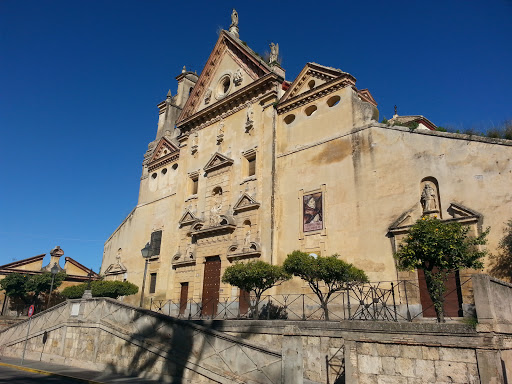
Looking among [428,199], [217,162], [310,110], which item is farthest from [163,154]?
[428,199]

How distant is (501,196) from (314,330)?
8.58 metres

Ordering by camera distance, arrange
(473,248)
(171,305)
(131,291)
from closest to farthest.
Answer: (473,248) → (171,305) → (131,291)

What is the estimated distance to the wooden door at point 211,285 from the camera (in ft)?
76.8

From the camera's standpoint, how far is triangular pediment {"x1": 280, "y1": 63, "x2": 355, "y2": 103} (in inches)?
A: 851

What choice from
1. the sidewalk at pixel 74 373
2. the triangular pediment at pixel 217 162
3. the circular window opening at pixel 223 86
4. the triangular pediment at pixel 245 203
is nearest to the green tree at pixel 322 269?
the sidewalk at pixel 74 373

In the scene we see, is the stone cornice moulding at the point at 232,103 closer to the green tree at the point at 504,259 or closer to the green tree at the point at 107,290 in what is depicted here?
the green tree at the point at 107,290

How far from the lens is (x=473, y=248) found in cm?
1429

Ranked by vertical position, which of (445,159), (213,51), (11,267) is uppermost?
(213,51)

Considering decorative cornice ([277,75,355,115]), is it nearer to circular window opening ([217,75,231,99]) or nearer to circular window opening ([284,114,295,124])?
circular window opening ([284,114,295,124])

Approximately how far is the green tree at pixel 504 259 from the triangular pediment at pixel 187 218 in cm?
1763

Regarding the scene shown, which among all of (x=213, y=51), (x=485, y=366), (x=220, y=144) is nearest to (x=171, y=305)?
(x=220, y=144)

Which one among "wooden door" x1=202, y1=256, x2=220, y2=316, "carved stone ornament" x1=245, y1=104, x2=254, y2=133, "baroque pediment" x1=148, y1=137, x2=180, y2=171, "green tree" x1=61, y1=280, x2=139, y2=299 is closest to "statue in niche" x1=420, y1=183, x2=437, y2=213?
"carved stone ornament" x1=245, y1=104, x2=254, y2=133

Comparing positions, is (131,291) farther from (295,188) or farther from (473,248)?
(473,248)

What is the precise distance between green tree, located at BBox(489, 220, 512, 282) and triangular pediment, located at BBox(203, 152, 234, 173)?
51.0 ft
